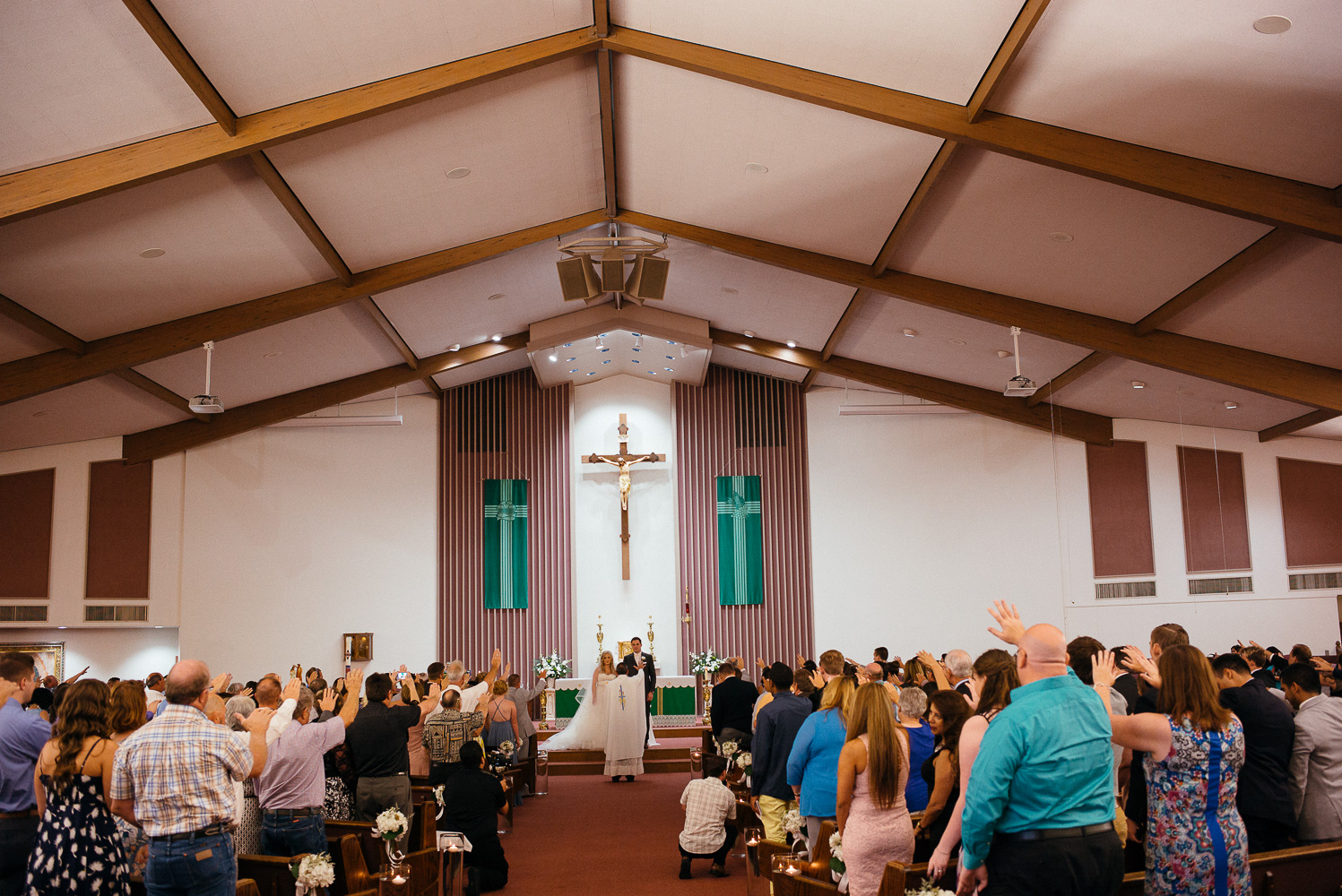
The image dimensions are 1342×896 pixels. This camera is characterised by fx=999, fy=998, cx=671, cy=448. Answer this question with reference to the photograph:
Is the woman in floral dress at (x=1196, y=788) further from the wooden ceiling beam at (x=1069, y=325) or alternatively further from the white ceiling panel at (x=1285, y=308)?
the wooden ceiling beam at (x=1069, y=325)

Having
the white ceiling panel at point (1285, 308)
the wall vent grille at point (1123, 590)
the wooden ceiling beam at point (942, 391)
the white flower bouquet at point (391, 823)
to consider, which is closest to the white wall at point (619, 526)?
the wooden ceiling beam at point (942, 391)

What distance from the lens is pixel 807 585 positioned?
566 inches

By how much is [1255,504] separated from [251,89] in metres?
12.7

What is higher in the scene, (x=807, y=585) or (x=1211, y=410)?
(x=1211, y=410)

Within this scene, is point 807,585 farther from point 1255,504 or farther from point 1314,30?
point 1314,30

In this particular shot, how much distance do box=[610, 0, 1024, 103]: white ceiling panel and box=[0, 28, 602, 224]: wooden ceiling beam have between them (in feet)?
2.42

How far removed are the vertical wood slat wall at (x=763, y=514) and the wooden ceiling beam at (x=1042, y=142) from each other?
811cm

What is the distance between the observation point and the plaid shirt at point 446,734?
6.66m

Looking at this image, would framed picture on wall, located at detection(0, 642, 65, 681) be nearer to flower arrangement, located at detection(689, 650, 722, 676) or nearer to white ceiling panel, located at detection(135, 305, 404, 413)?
white ceiling panel, located at detection(135, 305, 404, 413)

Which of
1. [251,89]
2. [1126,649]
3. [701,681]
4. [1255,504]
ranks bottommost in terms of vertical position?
[701,681]

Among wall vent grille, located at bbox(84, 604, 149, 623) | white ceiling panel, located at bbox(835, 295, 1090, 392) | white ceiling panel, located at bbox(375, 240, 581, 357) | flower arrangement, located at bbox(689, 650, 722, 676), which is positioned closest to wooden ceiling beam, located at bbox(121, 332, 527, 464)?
white ceiling panel, located at bbox(375, 240, 581, 357)

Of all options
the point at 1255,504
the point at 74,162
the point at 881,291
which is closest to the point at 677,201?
the point at 881,291

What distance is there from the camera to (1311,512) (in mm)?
12945

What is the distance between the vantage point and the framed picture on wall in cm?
1261
